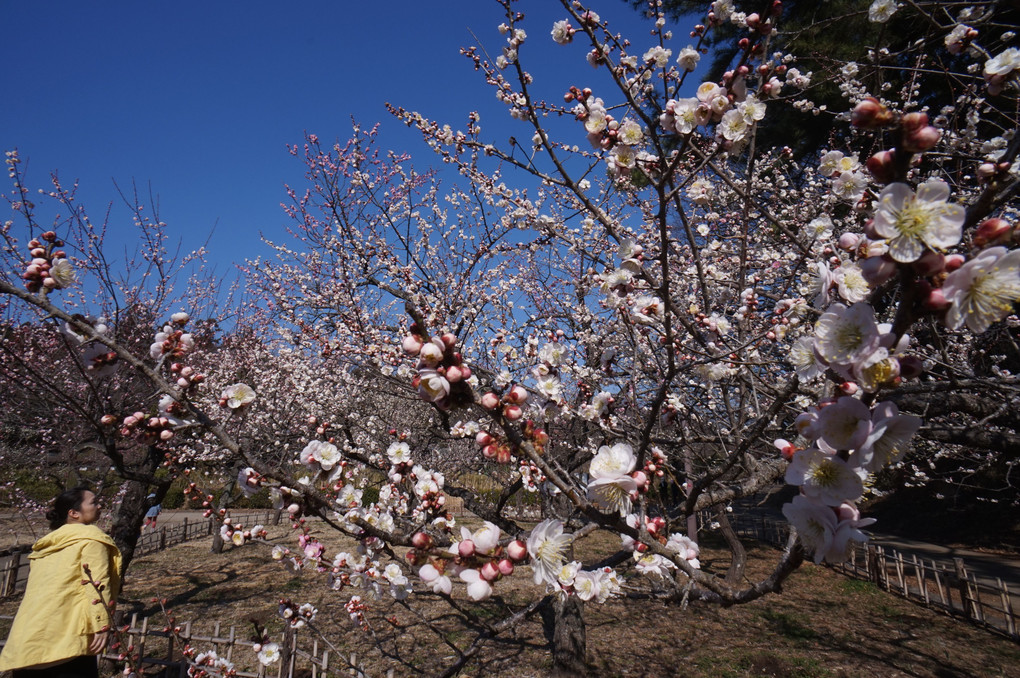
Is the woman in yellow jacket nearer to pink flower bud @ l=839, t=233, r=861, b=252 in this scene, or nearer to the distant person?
the distant person

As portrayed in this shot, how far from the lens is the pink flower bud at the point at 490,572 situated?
104 centimetres

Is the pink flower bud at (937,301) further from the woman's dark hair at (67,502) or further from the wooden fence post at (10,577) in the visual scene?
the wooden fence post at (10,577)

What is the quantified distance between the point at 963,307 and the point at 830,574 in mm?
10529

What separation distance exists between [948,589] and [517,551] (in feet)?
28.4

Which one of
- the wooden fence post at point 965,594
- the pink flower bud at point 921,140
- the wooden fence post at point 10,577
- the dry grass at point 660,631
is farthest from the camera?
the wooden fence post at point 10,577

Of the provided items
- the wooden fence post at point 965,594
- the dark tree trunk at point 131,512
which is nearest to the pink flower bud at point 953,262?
the dark tree trunk at point 131,512

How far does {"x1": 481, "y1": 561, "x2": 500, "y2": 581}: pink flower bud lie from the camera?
1036 millimetres

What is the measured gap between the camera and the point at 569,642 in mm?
4539

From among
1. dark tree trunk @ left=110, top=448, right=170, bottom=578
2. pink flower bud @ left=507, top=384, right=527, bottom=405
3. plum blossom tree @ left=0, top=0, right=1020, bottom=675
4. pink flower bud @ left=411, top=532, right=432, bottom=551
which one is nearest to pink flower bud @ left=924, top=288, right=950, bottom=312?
plum blossom tree @ left=0, top=0, right=1020, bottom=675

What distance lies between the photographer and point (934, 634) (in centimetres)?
583

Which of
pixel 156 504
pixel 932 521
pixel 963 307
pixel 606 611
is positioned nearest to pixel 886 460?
pixel 963 307

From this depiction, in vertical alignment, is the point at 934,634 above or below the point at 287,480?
below

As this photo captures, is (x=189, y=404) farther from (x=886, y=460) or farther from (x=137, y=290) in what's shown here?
(x=137, y=290)

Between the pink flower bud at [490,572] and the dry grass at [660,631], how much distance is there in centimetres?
327
